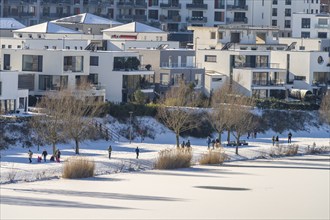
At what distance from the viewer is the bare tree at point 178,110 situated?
59.8 m

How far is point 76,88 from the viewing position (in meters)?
61.2

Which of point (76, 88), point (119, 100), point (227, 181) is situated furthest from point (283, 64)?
point (227, 181)

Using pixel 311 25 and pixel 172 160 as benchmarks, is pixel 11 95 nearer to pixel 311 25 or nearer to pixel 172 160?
pixel 172 160

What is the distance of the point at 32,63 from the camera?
2539 inches

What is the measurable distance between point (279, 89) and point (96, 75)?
500 inches

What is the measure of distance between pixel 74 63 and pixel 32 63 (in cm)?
214

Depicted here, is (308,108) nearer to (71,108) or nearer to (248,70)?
(248,70)

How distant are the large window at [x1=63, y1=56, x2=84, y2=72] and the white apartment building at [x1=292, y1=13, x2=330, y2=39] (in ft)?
103

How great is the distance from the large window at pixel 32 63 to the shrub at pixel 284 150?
1289 centimetres

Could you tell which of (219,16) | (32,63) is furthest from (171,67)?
(219,16)

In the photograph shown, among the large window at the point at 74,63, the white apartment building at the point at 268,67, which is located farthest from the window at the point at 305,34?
the large window at the point at 74,63

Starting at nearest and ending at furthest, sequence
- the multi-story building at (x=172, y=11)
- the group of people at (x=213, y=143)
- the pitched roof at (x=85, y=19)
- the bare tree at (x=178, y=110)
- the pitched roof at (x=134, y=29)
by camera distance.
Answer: the group of people at (x=213, y=143), the bare tree at (x=178, y=110), the pitched roof at (x=134, y=29), the pitched roof at (x=85, y=19), the multi-story building at (x=172, y=11)

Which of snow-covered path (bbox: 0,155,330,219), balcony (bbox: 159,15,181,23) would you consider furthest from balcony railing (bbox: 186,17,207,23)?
snow-covered path (bbox: 0,155,330,219)

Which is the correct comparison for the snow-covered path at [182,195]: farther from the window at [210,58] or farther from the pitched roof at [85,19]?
the pitched roof at [85,19]
